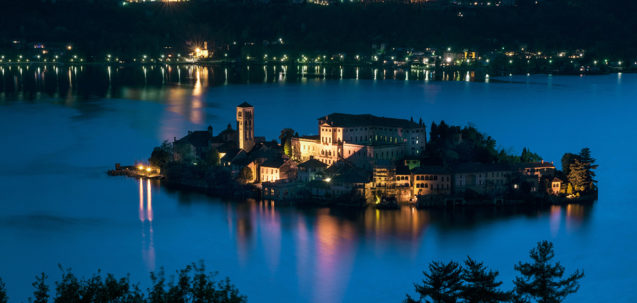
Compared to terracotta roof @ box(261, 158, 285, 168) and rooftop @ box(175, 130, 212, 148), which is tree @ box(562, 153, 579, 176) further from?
rooftop @ box(175, 130, 212, 148)

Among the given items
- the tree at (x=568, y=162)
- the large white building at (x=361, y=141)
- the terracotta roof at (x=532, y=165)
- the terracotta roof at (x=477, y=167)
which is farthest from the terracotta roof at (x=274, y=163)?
the tree at (x=568, y=162)

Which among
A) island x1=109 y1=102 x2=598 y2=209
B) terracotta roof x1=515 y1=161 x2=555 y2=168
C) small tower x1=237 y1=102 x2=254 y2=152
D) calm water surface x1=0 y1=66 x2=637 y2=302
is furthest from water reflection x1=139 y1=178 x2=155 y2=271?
terracotta roof x1=515 y1=161 x2=555 y2=168

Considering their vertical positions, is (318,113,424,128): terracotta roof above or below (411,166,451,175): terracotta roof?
above

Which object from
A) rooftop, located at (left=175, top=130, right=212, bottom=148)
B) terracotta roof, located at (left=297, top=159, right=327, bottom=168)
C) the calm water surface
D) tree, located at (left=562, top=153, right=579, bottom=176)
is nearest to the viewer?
the calm water surface

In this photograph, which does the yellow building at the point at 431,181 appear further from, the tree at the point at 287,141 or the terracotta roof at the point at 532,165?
the tree at the point at 287,141

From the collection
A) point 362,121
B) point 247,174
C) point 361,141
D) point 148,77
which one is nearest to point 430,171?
point 361,141

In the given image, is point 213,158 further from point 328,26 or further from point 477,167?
point 328,26
